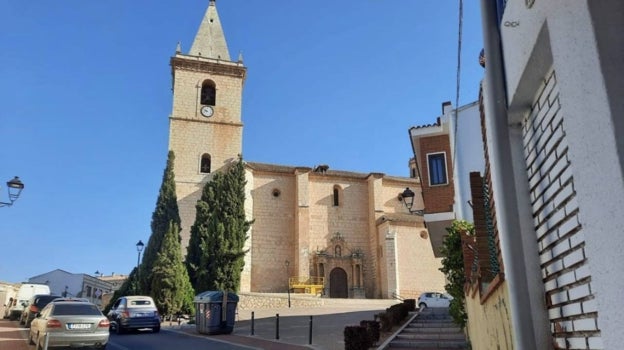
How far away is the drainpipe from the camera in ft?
9.64

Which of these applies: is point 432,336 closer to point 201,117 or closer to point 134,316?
point 134,316

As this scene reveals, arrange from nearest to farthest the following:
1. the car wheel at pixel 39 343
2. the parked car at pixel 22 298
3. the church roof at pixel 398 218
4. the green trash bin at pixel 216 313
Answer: the car wheel at pixel 39 343, the green trash bin at pixel 216 313, the parked car at pixel 22 298, the church roof at pixel 398 218

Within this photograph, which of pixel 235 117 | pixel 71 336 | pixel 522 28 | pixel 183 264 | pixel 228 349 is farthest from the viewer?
pixel 235 117

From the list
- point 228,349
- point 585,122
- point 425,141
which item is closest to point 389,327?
point 228,349

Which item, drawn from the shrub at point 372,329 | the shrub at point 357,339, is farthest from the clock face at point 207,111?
the shrub at point 357,339

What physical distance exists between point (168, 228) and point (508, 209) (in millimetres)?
29717

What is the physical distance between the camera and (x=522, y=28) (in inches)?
118

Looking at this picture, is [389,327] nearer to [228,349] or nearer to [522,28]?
[228,349]

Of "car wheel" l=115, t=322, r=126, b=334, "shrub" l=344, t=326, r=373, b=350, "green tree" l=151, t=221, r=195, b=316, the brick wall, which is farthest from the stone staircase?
"green tree" l=151, t=221, r=195, b=316

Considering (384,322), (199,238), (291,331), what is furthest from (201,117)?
(384,322)

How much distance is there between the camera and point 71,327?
36.1ft

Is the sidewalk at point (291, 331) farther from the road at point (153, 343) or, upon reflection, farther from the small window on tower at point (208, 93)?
the small window on tower at point (208, 93)

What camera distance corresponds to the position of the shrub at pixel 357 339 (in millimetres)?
10375

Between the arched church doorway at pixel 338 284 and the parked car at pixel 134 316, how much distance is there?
22000 millimetres
